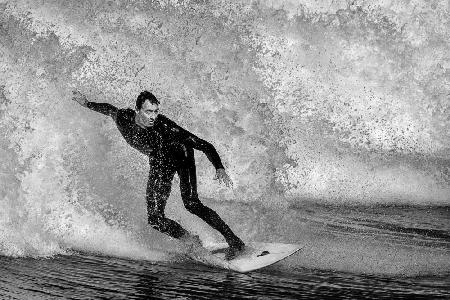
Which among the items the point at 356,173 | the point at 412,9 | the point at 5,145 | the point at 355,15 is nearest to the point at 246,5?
the point at 355,15

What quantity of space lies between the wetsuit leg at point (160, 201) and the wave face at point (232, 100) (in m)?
0.93

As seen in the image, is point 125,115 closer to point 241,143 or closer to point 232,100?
point 241,143

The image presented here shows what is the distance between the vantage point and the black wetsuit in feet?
20.5

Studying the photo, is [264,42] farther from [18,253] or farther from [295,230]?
[18,253]

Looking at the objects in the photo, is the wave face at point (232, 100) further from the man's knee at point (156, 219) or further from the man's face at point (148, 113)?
the man's face at point (148, 113)

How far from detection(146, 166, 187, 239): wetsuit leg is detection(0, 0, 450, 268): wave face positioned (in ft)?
3.04

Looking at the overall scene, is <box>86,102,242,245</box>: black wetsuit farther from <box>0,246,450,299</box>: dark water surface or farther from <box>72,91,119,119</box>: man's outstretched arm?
<box>0,246,450,299</box>: dark water surface

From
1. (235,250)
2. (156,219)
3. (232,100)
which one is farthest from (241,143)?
(156,219)

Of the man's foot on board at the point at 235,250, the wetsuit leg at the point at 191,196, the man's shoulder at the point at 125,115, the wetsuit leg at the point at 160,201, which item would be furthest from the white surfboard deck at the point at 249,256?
the man's shoulder at the point at 125,115

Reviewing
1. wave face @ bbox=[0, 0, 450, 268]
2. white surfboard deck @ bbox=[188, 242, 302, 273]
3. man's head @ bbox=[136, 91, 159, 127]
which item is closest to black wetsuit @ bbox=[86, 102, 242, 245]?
man's head @ bbox=[136, 91, 159, 127]

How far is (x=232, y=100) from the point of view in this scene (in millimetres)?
11922

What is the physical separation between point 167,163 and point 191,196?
1.27ft

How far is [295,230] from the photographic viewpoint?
7.92m

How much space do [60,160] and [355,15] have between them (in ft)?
26.3
